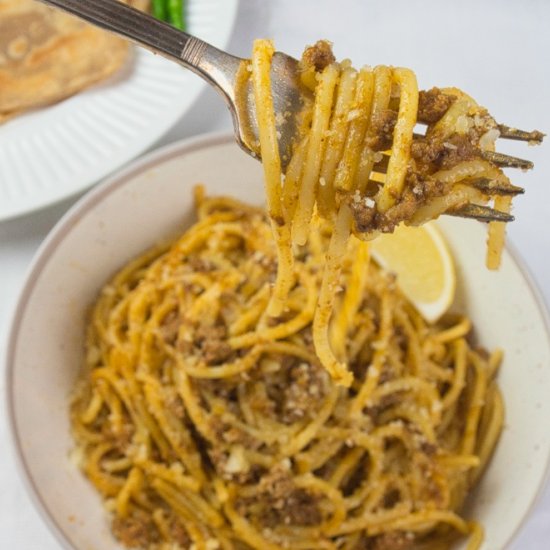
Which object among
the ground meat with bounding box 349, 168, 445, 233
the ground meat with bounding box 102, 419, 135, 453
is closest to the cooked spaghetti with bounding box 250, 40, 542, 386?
the ground meat with bounding box 349, 168, 445, 233

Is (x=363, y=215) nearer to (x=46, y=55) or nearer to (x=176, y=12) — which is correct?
(x=176, y=12)

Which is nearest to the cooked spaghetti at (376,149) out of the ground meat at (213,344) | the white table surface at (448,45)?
the ground meat at (213,344)

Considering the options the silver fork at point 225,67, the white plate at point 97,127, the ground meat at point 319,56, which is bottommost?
the white plate at point 97,127

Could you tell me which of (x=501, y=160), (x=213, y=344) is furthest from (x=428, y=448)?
(x=501, y=160)

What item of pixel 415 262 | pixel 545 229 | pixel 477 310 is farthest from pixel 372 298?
pixel 545 229

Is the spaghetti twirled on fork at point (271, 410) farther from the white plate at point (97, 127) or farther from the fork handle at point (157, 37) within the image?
the fork handle at point (157, 37)
